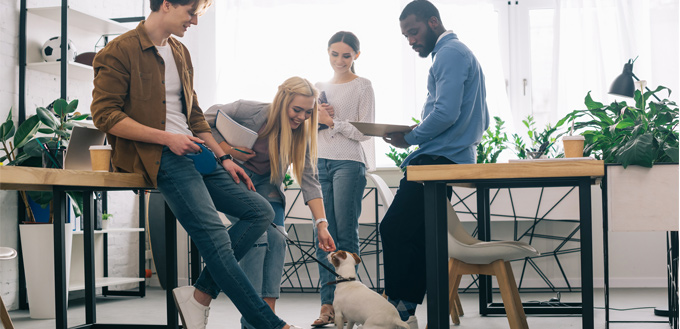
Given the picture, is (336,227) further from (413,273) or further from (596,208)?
(596,208)

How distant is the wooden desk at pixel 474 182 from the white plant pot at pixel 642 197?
24.2 inches

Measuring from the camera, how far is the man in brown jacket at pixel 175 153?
1906 millimetres

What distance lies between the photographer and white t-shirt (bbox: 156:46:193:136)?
2075 millimetres

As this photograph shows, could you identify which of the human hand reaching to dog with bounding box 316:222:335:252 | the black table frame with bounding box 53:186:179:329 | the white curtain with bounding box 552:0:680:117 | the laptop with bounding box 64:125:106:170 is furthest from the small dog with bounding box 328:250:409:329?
the white curtain with bounding box 552:0:680:117

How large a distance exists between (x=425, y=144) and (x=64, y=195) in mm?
1297

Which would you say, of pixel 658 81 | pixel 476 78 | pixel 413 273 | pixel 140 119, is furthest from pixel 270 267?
pixel 658 81

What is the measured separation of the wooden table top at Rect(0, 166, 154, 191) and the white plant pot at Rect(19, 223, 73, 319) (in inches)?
51.7

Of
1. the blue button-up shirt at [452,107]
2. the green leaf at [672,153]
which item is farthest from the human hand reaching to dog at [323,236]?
the green leaf at [672,153]

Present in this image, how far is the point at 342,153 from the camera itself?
292cm

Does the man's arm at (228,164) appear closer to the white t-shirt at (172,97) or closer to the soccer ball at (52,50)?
the white t-shirt at (172,97)

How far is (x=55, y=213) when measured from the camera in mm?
2164

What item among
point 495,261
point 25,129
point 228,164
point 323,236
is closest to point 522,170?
point 495,261

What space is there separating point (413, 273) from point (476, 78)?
2.52ft

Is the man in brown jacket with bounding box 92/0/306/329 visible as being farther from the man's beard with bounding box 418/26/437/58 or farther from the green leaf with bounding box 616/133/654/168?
the green leaf with bounding box 616/133/654/168
